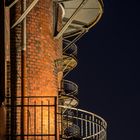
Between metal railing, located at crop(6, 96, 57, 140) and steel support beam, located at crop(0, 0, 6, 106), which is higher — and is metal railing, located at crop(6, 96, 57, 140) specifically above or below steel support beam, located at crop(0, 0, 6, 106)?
below

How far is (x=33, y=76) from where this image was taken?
17.5 metres

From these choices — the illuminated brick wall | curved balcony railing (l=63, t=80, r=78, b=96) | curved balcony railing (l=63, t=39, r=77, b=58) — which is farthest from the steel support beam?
curved balcony railing (l=63, t=80, r=78, b=96)

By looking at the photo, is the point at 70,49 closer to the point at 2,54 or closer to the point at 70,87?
the point at 70,87

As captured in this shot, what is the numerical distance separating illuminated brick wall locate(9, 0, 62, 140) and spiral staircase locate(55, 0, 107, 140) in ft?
3.11

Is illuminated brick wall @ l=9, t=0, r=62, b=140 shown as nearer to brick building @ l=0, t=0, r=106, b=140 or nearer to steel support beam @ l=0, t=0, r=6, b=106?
brick building @ l=0, t=0, r=106, b=140

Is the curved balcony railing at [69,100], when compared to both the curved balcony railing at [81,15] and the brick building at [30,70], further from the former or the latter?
the brick building at [30,70]

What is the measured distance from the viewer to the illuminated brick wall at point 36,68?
17031mm

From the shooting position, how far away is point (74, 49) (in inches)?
1020

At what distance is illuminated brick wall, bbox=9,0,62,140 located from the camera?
17.0m

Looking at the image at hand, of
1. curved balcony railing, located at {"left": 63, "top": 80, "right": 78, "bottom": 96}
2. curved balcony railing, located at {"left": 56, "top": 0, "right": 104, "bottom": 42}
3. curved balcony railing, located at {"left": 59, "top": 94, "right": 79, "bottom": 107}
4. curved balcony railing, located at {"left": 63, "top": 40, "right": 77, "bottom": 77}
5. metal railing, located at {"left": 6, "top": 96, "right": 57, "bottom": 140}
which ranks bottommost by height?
metal railing, located at {"left": 6, "top": 96, "right": 57, "bottom": 140}

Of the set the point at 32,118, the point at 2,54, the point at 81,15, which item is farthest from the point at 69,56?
the point at 2,54

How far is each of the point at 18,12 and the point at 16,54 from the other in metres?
1.31

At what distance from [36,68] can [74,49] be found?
8.40 metres

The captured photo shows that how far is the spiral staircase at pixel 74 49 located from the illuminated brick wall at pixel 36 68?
37.3 inches
